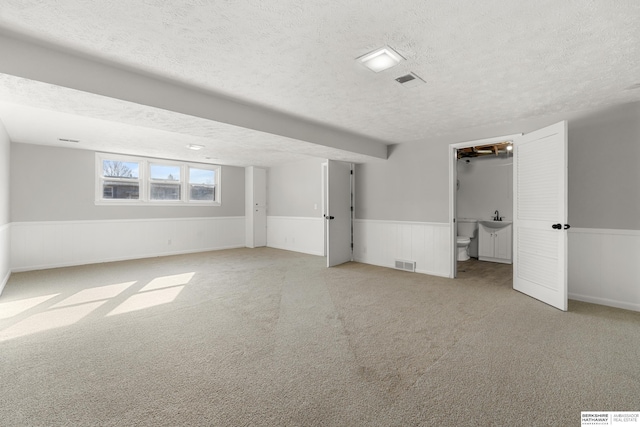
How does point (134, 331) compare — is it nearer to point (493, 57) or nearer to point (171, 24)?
point (171, 24)

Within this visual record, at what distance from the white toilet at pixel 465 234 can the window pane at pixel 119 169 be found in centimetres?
723

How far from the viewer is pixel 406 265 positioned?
5109mm

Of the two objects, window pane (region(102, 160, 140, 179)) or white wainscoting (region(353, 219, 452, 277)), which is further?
window pane (region(102, 160, 140, 179))

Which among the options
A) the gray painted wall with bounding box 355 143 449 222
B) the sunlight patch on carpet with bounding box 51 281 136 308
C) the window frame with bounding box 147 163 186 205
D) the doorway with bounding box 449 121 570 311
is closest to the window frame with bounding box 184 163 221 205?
the window frame with bounding box 147 163 186 205

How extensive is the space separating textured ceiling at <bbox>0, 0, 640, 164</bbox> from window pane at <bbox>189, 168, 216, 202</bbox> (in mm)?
4331

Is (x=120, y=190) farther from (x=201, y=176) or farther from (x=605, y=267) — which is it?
(x=605, y=267)

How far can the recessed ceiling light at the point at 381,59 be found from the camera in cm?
212

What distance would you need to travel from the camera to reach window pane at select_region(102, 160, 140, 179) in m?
6.01

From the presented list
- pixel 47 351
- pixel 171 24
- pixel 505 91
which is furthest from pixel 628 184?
pixel 47 351

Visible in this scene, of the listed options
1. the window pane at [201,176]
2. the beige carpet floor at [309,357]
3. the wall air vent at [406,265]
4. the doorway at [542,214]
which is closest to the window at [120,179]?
the window pane at [201,176]

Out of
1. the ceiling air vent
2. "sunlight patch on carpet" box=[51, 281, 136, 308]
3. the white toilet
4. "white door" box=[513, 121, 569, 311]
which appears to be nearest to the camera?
the ceiling air vent

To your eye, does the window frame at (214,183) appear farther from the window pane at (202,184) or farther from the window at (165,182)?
the window at (165,182)

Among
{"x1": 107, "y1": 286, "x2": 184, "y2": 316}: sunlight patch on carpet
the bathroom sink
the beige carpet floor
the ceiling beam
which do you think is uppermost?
the ceiling beam

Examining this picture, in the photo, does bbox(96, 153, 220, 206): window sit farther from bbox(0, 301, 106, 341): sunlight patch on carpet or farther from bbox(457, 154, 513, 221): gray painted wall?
bbox(457, 154, 513, 221): gray painted wall
